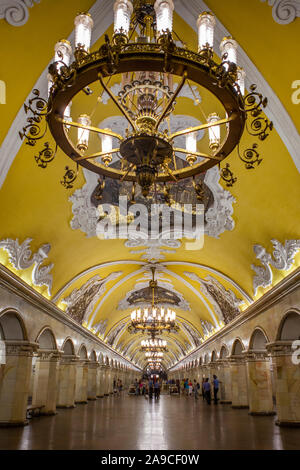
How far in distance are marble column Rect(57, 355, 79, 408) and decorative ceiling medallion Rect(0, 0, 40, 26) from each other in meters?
13.8

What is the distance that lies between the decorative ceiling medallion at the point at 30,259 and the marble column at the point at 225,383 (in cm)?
999

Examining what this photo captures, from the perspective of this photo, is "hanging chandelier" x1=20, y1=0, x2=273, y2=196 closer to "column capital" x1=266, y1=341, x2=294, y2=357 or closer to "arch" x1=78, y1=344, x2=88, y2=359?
"column capital" x1=266, y1=341, x2=294, y2=357

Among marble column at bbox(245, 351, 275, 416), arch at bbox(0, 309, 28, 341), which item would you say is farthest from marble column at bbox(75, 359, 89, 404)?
marble column at bbox(245, 351, 275, 416)

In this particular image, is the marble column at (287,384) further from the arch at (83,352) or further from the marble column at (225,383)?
the arch at (83,352)

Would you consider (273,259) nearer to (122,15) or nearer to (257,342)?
(257,342)

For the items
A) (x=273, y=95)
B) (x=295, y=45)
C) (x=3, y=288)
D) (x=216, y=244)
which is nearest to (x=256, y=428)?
(x=216, y=244)

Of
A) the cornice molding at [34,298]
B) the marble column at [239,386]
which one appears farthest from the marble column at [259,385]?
the cornice molding at [34,298]

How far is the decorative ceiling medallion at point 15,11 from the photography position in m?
4.73

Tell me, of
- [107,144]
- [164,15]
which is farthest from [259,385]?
[164,15]

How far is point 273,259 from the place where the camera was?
988 centimetres

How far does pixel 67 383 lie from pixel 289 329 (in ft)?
33.1

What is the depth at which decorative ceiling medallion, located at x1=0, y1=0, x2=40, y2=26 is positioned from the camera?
4.73m

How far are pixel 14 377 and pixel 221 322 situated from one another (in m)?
11.2

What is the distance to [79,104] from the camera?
6.52 meters
